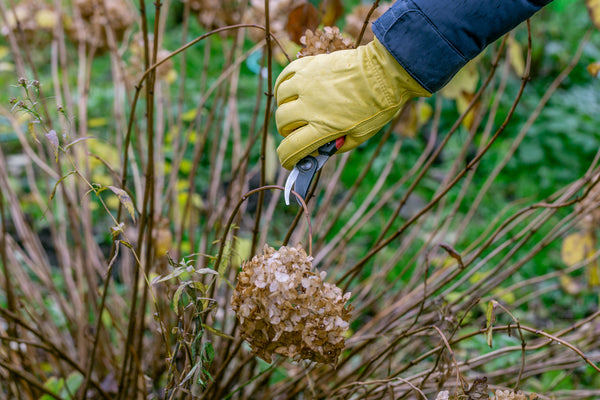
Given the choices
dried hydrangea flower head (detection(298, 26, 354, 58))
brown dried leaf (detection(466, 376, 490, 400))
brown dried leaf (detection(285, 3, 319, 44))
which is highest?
brown dried leaf (detection(285, 3, 319, 44))

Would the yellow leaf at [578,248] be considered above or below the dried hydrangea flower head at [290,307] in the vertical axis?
below

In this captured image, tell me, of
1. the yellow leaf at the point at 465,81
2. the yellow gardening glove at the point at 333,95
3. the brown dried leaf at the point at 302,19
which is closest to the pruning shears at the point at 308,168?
the yellow gardening glove at the point at 333,95

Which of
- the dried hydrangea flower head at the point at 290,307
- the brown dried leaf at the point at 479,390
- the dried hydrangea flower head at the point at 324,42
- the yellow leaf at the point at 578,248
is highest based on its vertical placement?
the dried hydrangea flower head at the point at 324,42

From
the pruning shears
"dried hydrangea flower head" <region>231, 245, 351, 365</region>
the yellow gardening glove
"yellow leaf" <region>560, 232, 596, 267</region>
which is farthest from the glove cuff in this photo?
"yellow leaf" <region>560, 232, 596, 267</region>

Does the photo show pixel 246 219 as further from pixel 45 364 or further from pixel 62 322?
pixel 45 364

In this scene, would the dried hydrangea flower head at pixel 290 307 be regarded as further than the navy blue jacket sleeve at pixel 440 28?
No

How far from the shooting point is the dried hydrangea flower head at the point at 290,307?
0.64 m

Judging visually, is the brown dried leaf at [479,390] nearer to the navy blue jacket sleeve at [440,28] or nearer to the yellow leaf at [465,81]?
the navy blue jacket sleeve at [440,28]

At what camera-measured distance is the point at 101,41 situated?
1912 mm

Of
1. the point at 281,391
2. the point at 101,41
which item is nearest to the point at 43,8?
the point at 101,41

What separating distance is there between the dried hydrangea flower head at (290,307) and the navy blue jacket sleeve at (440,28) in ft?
1.30

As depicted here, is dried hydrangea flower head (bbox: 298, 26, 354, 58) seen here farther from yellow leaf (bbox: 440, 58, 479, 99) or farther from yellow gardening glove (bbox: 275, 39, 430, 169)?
yellow leaf (bbox: 440, 58, 479, 99)

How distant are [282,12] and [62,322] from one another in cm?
137

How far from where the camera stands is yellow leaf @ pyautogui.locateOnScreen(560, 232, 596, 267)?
161cm
